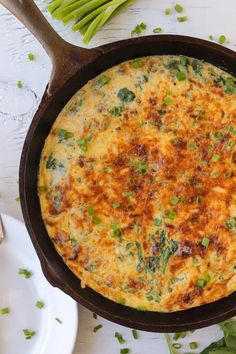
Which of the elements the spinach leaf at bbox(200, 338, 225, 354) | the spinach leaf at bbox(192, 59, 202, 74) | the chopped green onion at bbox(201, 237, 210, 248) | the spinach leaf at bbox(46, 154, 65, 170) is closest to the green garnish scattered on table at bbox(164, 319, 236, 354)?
the spinach leaf at bbox(200, 338, 225, 354)

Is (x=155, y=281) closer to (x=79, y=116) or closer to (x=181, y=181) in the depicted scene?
(x=181, y=181)

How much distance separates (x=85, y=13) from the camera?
3.21 metres

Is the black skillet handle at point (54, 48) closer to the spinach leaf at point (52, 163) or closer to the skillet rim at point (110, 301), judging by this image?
the skillet rim at point (110, 301)

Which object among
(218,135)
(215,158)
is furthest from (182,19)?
(215,158)

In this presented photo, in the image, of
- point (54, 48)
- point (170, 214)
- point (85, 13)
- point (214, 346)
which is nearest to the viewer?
point (54, 48)

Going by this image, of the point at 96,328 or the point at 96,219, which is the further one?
the point at 96,328

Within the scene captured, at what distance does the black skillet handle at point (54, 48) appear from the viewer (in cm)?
285

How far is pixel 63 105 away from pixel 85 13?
58 cm

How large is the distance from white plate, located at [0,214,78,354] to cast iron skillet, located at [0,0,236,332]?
13.8 inches

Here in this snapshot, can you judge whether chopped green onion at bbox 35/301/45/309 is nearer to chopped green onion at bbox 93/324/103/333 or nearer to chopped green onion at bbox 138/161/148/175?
chopped green onion at bbox 93/324/103/333

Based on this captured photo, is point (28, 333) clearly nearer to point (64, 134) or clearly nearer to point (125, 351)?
point (125, 351)

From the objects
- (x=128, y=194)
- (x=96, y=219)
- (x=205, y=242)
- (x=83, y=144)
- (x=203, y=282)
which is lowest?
(x=203, y=282)

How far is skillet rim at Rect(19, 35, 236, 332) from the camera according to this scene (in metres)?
2.89

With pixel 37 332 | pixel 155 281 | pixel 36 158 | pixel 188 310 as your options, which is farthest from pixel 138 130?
pixel 37 332
